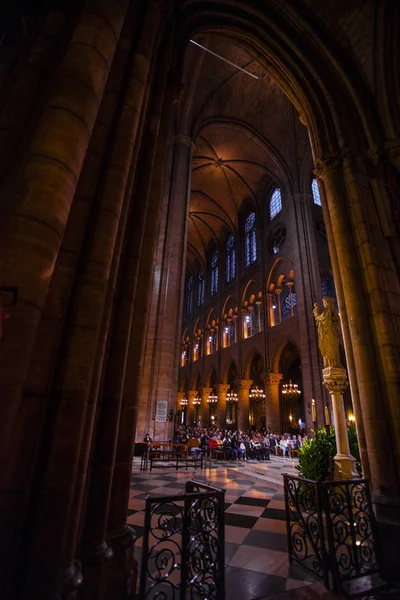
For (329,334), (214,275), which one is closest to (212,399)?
(214,275)

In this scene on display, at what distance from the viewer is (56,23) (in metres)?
2.78

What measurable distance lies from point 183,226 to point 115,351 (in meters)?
11.4

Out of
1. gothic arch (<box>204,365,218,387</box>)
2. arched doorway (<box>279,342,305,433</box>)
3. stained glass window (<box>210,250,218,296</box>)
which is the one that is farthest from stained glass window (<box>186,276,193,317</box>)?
arched doorway (<box>279,342,305,433</box>)

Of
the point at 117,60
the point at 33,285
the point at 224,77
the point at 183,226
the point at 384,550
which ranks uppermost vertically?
the point at 224,77

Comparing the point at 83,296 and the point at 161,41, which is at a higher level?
the point at 161,41

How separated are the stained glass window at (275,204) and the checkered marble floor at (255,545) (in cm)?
1905

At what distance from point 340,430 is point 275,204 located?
19.5 m

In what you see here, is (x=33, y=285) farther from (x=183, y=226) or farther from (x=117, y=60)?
(x=183, y=226)

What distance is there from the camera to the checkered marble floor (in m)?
2.43

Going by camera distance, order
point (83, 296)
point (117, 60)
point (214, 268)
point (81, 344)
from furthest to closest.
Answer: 1. point (214, 268)
2. point (117, 60)
3. point (83, 296)
4. point (81, 344)

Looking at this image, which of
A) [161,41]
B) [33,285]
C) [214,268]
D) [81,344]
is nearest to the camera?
[33,285]

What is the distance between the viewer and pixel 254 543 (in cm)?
Answer: 334

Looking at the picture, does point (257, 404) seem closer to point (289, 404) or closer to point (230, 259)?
point (289, 404)

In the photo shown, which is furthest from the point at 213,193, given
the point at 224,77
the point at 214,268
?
the point at 224,77
